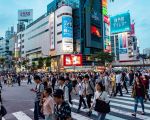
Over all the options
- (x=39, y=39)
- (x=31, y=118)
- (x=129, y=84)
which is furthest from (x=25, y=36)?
(x=31, y=118)

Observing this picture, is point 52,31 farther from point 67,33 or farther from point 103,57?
point 103,57

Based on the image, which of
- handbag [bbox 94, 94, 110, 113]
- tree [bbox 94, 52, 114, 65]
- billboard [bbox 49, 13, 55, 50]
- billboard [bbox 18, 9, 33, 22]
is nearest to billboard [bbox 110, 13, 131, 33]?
handbag [bbox 94, 94, 110, 113]

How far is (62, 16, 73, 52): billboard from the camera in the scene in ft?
263

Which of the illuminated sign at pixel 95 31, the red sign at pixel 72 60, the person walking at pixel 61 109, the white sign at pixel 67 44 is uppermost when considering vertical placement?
the illuminated sign at pixel 95 31

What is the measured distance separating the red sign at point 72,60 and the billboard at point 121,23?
136 ft

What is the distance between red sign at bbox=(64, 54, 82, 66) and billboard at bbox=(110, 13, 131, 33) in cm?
4151

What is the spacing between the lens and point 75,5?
277 ft

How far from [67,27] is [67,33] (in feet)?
5.63

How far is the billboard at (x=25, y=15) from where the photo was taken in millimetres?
123875

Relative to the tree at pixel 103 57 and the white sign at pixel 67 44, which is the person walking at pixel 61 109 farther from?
the white sign at pixel 67 44

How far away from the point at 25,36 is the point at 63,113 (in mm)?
120675

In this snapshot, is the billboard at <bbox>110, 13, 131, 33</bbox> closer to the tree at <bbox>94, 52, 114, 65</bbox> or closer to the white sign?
the tree at <bbox>94, 52, 114, 65</bbox>

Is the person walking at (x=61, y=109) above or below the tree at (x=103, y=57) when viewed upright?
below

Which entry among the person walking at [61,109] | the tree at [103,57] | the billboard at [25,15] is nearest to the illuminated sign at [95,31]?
the tree at [103,57]
